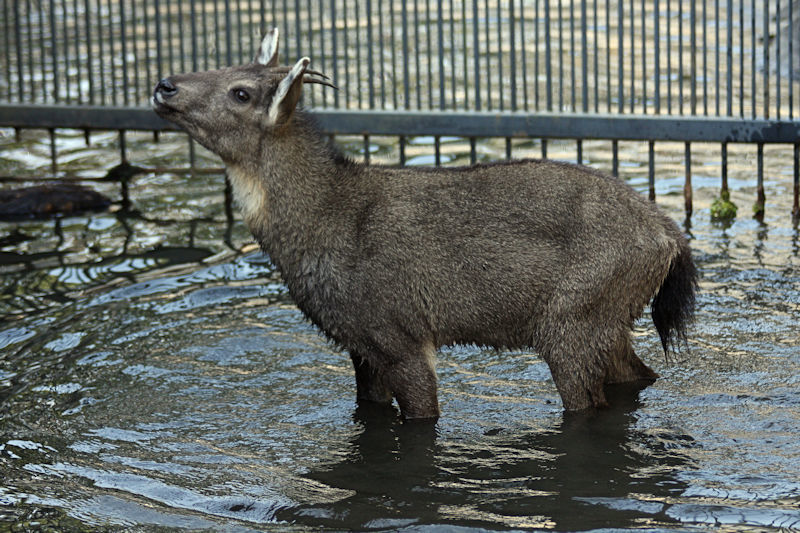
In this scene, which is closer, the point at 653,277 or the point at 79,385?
the point at 653,277

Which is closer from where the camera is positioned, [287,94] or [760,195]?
[287,94]

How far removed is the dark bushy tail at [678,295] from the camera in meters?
7.48

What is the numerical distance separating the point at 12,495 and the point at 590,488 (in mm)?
3144

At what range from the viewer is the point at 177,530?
19.9 feet

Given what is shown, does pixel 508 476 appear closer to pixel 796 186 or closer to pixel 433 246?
pixel 433 246

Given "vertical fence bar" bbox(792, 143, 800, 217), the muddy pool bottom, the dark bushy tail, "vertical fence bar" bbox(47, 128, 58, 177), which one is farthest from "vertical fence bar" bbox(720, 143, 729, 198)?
"vertical fence bar" bbox(47, 128, 58, 177)

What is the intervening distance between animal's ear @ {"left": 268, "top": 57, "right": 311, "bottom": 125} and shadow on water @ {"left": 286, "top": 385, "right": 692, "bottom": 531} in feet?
6.48

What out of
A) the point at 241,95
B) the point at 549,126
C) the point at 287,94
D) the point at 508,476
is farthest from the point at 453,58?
the point at 508,476

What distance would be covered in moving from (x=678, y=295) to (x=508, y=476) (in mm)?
1746

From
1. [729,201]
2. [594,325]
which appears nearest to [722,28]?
[729,201]

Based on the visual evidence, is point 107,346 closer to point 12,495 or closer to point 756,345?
point 12,495

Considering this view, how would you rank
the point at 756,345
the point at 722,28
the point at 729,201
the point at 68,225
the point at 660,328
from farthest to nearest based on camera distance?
the point at 722,28 < the point at 68,225 < the point at 729,201 < the point at 756,345 < the point at 660,328

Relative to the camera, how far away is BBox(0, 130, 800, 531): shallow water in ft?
20.5

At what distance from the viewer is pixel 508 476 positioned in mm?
6656
